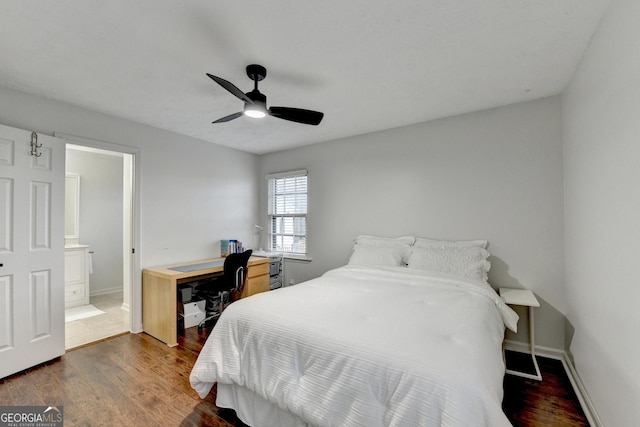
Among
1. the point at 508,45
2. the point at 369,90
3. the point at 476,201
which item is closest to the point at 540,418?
the point at 476,201

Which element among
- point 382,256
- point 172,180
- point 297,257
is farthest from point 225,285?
point 382,256

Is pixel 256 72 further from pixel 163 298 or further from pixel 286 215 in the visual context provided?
pixel 286 215

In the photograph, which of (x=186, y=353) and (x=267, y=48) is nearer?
(x=267, y=48)

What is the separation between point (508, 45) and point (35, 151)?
386 centimetres

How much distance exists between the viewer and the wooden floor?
181 cm

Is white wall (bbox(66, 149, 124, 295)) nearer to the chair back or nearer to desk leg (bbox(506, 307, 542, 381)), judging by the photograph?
the chair back

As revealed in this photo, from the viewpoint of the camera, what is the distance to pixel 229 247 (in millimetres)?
4125

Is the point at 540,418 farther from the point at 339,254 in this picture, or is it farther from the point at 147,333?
the point at 147,333

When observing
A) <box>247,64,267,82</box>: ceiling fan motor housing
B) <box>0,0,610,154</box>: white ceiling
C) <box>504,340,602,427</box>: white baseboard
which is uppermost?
<box>0,0,610,154</box>: white ceiling

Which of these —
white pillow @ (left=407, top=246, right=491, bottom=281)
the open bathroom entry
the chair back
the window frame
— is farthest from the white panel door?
white pillow @ (left=407, top=246, right=491, bottom=281)

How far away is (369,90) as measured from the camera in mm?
2484

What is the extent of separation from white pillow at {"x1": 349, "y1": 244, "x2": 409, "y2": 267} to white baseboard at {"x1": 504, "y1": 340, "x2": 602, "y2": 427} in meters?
1.31

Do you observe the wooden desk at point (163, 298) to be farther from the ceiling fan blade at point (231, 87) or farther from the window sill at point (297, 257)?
the ceiling fan blade at point (231, 87)

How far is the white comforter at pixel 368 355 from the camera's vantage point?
1.12 metres
